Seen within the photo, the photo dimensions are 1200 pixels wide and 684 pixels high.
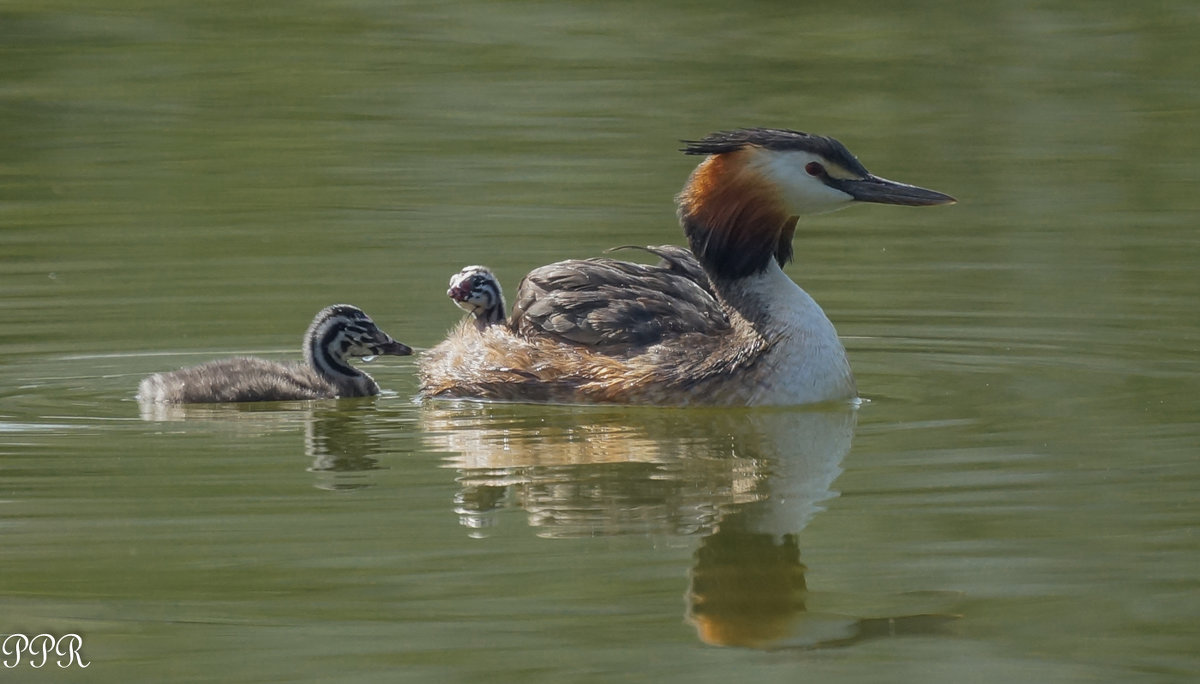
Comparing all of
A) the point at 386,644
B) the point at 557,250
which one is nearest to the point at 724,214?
the point at 557,250

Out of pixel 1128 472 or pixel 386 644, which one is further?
pixel 1128 472

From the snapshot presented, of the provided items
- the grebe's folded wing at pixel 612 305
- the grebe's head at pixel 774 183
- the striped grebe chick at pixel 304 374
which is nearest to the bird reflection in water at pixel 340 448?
the striped grebe chick at pixel 304 374

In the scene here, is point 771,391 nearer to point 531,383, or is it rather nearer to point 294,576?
point 531,383

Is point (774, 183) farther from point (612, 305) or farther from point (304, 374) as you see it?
point (304, 374)

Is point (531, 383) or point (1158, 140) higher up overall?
point (1158, 140)

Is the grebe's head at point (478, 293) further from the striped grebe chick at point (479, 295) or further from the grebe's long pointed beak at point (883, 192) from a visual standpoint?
the grebe's long pointed beak at point (883, 192)

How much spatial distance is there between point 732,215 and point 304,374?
2152 mm

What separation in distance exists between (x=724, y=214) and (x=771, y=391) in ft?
2.85

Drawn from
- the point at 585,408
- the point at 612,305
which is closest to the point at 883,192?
the point at 612,305

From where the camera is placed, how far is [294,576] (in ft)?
20.1

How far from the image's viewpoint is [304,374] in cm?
953

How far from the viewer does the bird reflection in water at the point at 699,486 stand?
582 cm

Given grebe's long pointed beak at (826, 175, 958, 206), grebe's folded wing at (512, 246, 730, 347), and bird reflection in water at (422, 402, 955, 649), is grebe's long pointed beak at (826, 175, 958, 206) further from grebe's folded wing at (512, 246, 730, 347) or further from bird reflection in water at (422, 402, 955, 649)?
bird reflection in water at (422, 402, 955, 649)

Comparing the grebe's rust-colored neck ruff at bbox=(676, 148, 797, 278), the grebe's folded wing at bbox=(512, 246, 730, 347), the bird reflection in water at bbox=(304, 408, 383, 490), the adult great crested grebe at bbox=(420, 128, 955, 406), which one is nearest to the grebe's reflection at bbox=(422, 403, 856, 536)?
the adult great crested grebe at bbox=(420, 128, 955, 406)
